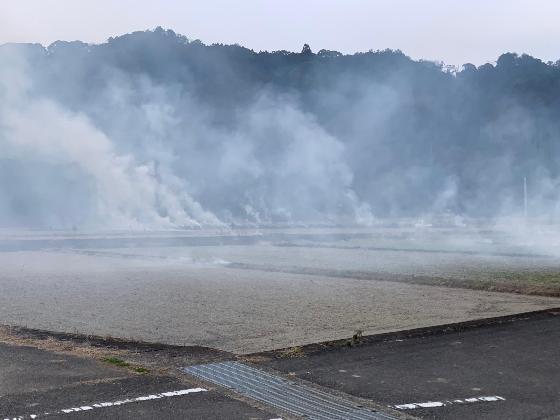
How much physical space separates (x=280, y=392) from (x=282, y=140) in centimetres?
4910

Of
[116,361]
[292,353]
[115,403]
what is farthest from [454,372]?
[116,361]

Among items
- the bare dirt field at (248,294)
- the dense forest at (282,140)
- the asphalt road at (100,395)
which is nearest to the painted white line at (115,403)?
the asphalt road at (100,395)

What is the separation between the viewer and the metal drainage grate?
576 centimetres

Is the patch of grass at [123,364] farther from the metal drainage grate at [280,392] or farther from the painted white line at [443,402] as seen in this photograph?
the painted white line at [443,402]

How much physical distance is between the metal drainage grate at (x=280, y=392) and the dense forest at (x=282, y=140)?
118ft

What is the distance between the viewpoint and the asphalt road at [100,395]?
18.3ft

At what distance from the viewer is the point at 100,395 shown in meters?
6.05

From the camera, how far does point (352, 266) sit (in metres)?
19.8

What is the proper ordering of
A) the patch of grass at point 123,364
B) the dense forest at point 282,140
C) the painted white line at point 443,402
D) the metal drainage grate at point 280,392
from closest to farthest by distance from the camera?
the metal drainage grate at point 280,392, the painted white line at point 443,402, the patch of grass at point 123,364, the dense forest at point 282,140

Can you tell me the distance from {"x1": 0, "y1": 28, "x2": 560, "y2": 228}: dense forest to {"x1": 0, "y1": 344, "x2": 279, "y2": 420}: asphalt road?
35634 millimetres

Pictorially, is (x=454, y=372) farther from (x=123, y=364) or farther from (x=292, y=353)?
(x=123, y=364)

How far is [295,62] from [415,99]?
1295 centimetres

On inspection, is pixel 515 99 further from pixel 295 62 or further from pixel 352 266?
pixel 352 266

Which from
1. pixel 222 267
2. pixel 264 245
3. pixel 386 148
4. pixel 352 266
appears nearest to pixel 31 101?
pixel 264 245
